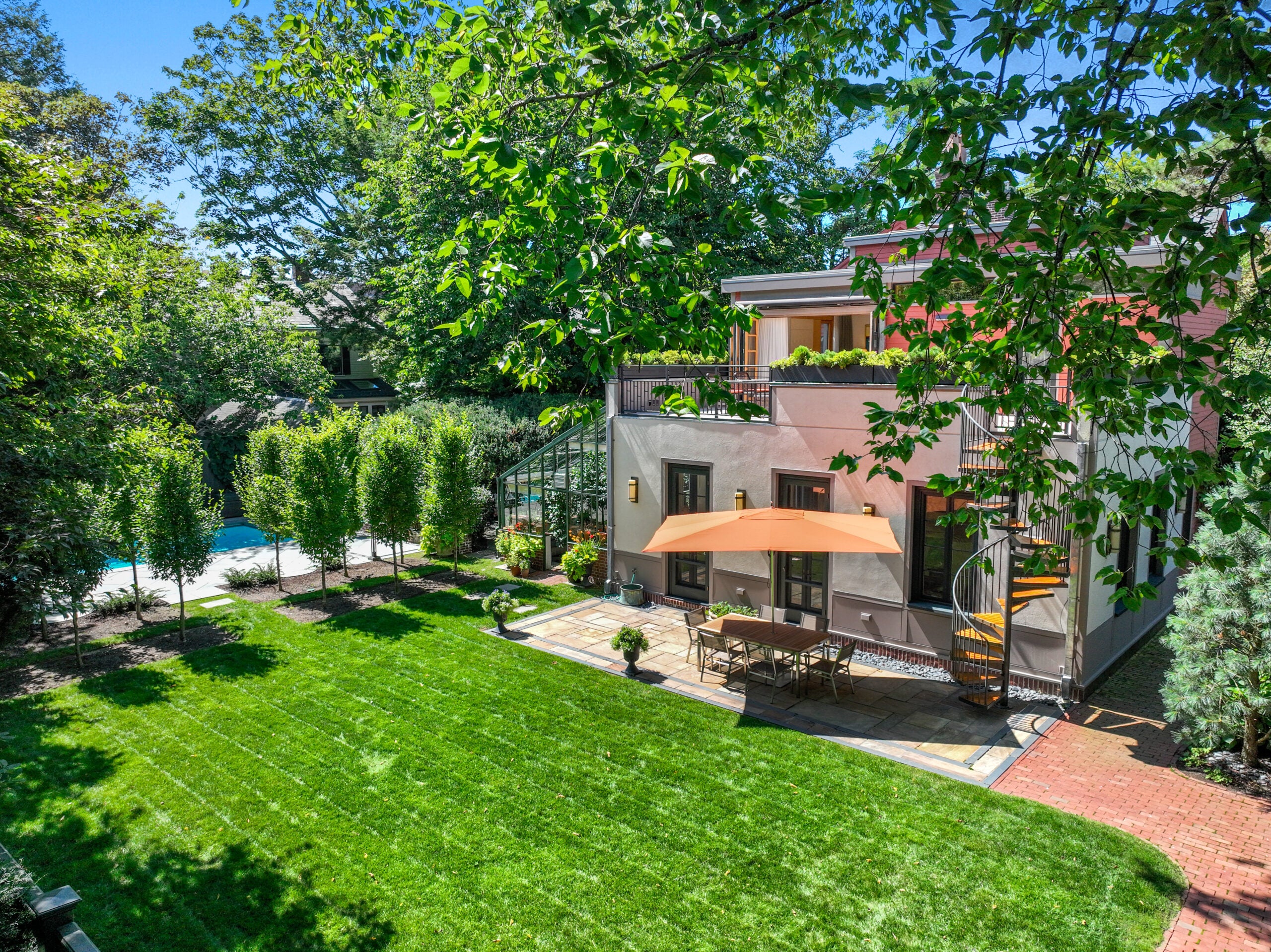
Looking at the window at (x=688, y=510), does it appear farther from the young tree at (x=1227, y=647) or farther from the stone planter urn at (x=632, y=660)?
the young tree at (x=1227, y=647)

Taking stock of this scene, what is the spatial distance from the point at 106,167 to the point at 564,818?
951 centimetres

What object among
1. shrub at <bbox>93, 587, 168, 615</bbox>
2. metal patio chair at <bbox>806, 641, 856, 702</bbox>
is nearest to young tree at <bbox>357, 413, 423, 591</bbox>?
shrub at <bbox>93, 587, 168, 615</bbox>

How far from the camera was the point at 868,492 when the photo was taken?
483 inches

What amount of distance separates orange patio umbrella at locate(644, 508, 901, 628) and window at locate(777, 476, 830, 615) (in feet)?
2.86

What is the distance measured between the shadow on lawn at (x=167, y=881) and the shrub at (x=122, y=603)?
7222mm

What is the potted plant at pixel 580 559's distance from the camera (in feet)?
54.3

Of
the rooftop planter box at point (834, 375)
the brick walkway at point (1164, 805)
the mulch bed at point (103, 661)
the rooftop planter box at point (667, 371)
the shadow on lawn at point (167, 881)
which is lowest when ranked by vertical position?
the brick walkway at point (1164, 805)

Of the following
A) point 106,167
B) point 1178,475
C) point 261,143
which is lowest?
point 1178,475

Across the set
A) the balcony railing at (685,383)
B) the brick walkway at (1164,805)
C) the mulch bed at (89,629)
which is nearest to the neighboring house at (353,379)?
the mulch bed at (89,629)

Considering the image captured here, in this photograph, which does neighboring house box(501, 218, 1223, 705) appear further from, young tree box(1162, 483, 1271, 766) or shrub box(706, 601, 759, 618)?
young tree box(1162, 483, 1271, 766)

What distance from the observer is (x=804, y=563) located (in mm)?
13445

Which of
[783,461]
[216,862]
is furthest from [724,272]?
[216,862]

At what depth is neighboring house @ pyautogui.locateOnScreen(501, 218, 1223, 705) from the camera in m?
10.7

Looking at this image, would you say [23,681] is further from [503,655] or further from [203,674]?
[503,655]
